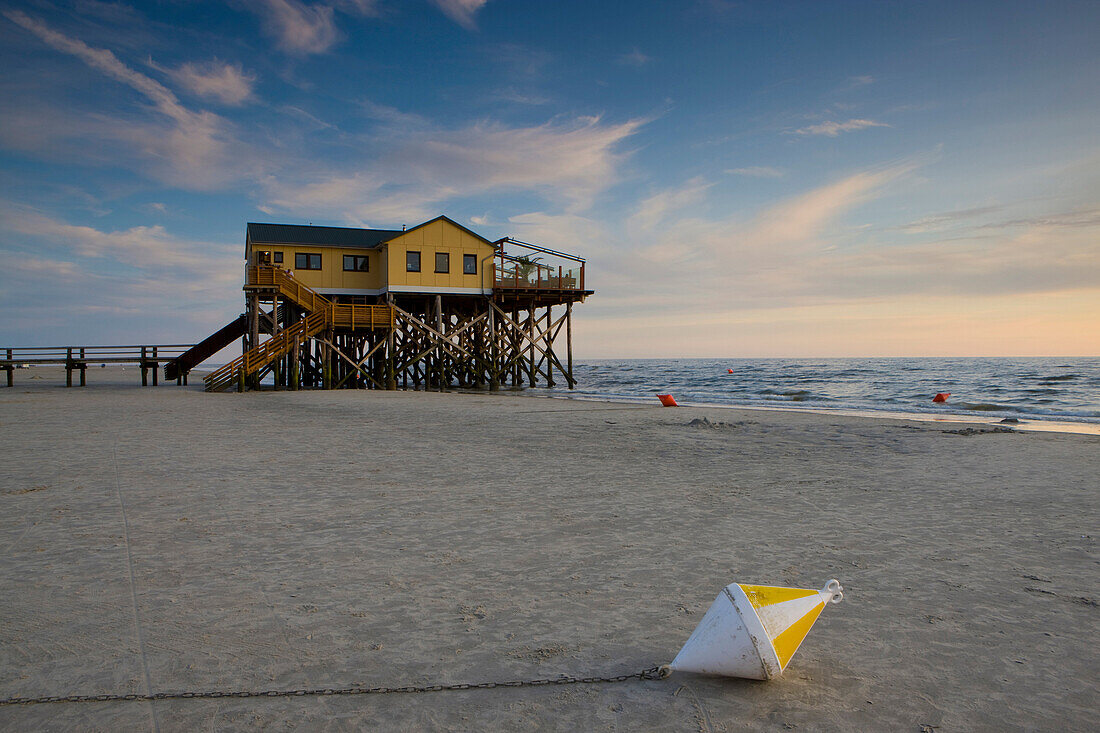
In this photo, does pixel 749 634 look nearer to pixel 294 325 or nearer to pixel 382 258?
pixel 294 325

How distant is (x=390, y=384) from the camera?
105 feet

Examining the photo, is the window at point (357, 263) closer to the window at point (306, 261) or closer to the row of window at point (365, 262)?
the row of window at point (365, 262)

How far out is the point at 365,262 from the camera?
33344 mm

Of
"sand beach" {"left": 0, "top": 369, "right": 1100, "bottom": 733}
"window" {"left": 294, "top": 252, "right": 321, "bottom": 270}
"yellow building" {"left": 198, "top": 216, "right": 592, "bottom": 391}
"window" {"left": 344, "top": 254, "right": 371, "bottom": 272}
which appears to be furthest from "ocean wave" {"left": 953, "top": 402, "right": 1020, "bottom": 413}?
"window" {"left": 294, "top": 252, "right": 321, "bottom": 270}

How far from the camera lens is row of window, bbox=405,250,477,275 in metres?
32.4

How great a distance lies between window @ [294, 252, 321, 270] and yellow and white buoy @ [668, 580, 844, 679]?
3157cm

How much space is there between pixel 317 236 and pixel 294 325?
6.75 m

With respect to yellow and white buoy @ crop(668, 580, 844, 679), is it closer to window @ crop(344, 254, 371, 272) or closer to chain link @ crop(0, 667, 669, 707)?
chain link @ crop(0, 667, 669, 707)

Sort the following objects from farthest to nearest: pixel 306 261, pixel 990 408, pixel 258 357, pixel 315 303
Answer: pixel 306 261
pixel 315 303
pixel 258 357
pixel 990 408

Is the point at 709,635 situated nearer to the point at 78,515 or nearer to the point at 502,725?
the point at 502,725

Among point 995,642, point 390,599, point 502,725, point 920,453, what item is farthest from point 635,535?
point 920,453

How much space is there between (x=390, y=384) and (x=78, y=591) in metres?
27.9

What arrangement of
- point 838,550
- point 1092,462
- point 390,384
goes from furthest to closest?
point 390,384, point 1092,462, point 838,550

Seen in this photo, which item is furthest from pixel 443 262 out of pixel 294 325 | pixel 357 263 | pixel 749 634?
pixel 749 634
